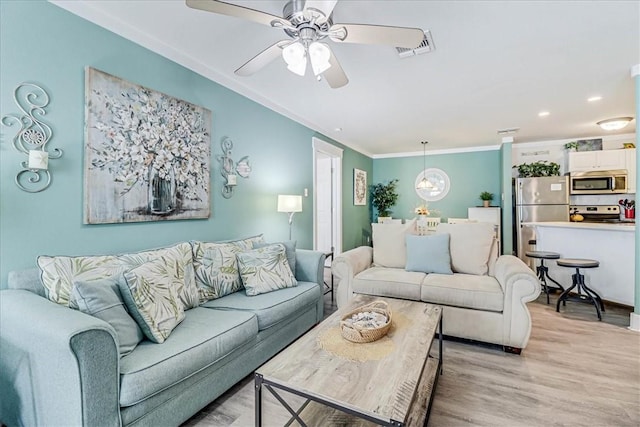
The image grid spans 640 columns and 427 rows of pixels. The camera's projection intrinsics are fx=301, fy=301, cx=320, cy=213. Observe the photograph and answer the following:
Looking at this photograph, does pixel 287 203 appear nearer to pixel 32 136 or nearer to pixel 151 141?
pixel 151 141

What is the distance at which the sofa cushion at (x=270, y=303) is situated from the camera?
2.12 metres

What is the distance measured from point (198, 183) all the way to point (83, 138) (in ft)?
2.99

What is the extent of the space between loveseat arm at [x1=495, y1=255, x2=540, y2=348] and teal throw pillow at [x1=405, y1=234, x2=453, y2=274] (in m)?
0.61

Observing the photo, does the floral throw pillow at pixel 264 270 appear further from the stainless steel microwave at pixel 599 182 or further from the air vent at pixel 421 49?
the stainless steel microwave at pixel 599 182

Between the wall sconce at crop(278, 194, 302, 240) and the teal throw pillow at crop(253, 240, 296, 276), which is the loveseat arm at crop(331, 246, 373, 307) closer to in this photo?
the teal throw pillow at crop(253, 240, 296, 276)

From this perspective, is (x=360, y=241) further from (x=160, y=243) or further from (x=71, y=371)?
(x=71, y=371)

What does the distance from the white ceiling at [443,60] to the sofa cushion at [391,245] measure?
155 centimetres

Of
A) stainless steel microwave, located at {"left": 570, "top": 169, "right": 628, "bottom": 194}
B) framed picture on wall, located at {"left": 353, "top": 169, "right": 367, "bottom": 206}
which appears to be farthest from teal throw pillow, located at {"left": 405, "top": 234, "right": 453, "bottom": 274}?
stainless steel microwave, located at {"left": 570, "top": 169, "right": 628, "bottom": 194}

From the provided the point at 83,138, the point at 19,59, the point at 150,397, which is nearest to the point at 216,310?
the point at 150,397

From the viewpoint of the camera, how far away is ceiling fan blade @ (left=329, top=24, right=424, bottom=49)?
5.23 ft

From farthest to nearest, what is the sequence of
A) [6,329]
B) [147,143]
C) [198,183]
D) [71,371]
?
[198,183]
[147,143]
[6,329]
[71,371]

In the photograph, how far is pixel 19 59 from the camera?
1.68m

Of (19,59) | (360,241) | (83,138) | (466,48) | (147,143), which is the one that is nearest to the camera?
(19,59)

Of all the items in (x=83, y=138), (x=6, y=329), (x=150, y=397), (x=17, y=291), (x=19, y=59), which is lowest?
(x=150, y=397)
